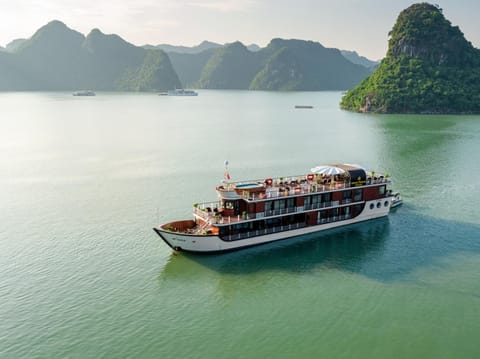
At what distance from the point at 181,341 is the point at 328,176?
86.5 ft

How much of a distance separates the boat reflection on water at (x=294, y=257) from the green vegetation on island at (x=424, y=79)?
145 m

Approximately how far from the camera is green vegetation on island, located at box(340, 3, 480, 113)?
172 m

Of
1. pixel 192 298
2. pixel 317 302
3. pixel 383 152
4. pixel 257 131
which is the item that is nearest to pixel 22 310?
pixel 192 298

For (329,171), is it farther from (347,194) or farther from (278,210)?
(278,210)

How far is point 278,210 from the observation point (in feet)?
133

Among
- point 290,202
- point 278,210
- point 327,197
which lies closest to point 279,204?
point 278,210

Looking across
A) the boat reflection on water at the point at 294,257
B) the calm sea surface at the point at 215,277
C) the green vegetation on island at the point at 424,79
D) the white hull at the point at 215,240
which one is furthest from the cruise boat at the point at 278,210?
the green vegetation on island at the point at 424,79

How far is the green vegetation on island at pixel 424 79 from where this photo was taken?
566 feet

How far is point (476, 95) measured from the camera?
177m

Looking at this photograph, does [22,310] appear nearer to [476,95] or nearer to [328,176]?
[328,176]

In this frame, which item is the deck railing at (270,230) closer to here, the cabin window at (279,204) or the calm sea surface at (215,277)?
the calm sea surface at (215,277)

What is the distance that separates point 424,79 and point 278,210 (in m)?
170

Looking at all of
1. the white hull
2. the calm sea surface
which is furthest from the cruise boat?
the calm sea surface

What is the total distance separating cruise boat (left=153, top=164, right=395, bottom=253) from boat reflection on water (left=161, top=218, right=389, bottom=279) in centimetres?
88
